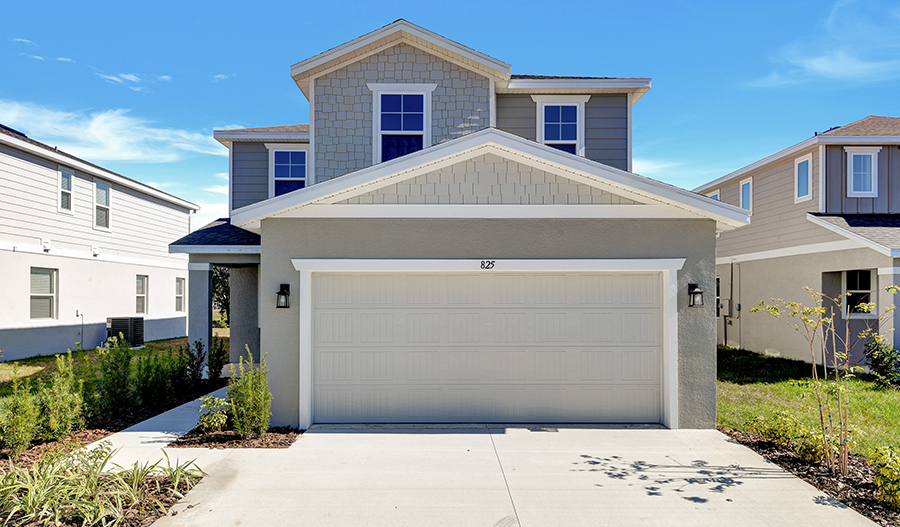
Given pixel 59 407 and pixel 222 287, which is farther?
pixel 222 287

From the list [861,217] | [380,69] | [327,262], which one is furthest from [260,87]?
[861,217]

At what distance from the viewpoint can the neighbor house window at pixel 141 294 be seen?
18.2m

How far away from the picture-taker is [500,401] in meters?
7.38

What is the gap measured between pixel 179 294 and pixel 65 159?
25.4 feet

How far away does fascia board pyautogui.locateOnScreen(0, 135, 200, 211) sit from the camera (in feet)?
43.1

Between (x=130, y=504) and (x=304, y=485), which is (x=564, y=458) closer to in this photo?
(x=304, y=485)

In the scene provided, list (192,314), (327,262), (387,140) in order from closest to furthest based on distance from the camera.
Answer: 1. (327,262)
2. (387,140)
3. (192,314)

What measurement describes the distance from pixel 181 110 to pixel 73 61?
10.8ft

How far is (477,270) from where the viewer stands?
23.8 ft

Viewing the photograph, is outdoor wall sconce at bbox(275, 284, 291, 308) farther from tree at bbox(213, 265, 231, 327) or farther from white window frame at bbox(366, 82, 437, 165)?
tree at bbox(213, 265, 231, 327)

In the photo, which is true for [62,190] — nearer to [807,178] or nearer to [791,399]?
[791,399]

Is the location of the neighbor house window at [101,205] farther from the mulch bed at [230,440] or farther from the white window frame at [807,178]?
the white window frame at [807,178]

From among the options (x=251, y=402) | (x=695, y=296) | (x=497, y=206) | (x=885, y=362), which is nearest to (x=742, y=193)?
(x=885, y=362)

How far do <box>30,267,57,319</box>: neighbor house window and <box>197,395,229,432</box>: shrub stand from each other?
35.2ft
